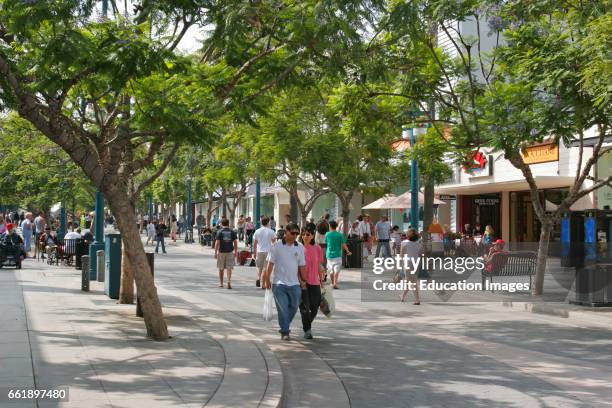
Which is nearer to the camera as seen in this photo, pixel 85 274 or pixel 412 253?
pixel 412 253

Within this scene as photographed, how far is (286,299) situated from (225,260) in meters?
8.92

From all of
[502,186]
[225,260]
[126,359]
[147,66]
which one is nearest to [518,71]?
[147,66]

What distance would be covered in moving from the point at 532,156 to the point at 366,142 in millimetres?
9451

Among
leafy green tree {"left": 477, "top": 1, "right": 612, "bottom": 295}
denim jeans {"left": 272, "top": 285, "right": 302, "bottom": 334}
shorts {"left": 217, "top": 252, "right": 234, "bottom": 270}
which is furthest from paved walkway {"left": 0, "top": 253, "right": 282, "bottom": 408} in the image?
leafy green tree {"left": 477, "top": 1, "right": 612, "bottom": 295}

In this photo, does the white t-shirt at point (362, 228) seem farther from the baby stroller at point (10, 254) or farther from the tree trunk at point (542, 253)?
the tree trunk at point (542, 253)

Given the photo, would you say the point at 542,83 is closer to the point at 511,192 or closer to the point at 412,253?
the point at 412,253

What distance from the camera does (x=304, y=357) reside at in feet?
32.6

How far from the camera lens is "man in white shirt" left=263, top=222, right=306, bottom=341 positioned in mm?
11008

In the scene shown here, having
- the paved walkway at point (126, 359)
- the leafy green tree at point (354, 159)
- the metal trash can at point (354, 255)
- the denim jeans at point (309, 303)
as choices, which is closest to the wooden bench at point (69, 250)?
the leafy green tree at point (354, 159)

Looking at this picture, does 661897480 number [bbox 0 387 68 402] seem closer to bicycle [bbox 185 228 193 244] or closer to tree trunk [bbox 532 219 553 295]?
tree trunk [bbox 532 219 553 295]

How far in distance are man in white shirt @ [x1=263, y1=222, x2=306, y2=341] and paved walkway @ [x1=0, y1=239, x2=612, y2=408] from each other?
0.49 m

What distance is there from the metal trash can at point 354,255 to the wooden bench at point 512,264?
762 cm

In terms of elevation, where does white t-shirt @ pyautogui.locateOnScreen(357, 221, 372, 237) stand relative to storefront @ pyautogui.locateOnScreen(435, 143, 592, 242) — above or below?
below

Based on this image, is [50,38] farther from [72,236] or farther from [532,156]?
[532,156]
